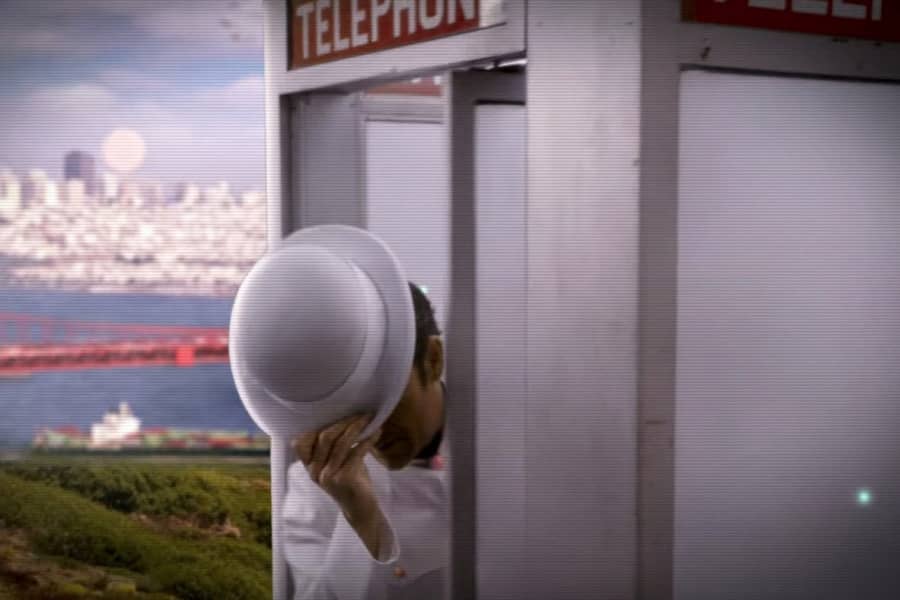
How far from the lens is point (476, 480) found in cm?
126

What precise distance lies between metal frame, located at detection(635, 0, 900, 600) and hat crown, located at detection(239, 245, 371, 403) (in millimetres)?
340

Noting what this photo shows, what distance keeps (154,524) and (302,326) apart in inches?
46.3

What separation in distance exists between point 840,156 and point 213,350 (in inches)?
40.4

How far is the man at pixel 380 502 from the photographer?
119cm

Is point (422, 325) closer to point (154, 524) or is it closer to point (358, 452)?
point (358, 452)

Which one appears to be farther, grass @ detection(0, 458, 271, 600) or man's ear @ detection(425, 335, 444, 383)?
grass @ detection(0, 458, 271, 600)

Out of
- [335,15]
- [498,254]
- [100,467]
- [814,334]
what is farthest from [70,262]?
[814,334]

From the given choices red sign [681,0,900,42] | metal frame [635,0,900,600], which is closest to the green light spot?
metal frame [635,0,900,600]

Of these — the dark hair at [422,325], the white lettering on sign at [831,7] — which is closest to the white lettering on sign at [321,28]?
the dark hair at [422,325]

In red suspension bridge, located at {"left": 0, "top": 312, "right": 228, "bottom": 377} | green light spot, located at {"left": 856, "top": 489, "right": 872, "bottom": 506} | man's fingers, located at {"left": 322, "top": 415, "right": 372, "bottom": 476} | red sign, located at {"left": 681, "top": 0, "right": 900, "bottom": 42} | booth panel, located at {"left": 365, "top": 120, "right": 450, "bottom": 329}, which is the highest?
red sign, located at {"left": 681, "top": 0, "right": 900, "bottom": 42}

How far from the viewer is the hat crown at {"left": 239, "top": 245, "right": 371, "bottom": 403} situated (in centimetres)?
103

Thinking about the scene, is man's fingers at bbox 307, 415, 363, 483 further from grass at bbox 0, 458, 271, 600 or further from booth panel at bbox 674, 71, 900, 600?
grass at bbox 0, 458, 271, 600

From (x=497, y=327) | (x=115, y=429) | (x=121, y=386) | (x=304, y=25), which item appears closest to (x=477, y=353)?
(x=497, y=327)

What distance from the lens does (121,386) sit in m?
1.67
